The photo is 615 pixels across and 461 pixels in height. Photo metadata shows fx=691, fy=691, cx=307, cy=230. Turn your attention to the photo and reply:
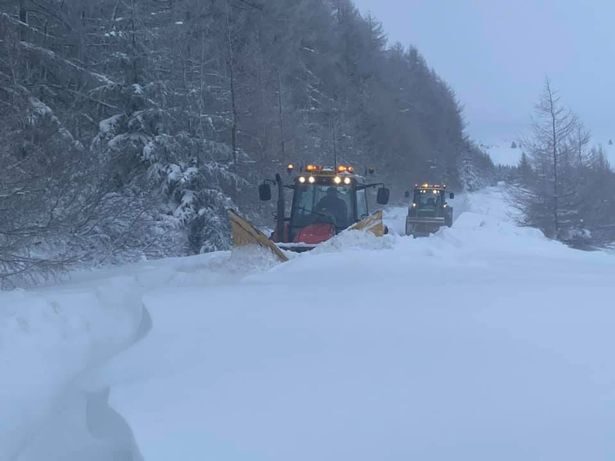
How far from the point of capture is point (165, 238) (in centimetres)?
1783

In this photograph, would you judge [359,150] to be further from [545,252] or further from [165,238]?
[545,252]

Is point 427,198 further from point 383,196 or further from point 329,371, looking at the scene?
point 329,371

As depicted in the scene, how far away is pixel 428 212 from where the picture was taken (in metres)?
30.9

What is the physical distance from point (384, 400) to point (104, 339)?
321 centimetres

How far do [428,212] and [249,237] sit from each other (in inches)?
838

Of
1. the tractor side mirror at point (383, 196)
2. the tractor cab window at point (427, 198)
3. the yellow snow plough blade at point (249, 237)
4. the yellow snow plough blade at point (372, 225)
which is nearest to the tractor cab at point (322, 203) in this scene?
the tractor side mirror at point (383, 196)

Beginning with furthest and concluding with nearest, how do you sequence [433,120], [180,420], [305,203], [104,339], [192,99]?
[433,120]
[192,99]
[305,203]
[104,339]
[180,420]

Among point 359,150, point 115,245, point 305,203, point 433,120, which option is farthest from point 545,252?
point 433,120

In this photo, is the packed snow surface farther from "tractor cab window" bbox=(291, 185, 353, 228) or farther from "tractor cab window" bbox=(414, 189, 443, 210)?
"tractor cab window" bbox=(414, 189, 443, 210)

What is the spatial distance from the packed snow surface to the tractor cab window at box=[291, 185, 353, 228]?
507 cm

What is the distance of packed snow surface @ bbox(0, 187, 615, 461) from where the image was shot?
3.62 meters

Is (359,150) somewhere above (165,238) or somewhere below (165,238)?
above

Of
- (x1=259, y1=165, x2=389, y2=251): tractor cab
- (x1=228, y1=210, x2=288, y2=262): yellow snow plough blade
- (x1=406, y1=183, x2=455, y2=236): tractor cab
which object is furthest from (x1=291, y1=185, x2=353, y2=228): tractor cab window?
(x1=406, y1=183, x2=455, y2=236): tractor cab


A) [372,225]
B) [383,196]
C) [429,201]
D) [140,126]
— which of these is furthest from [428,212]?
[372,225]
